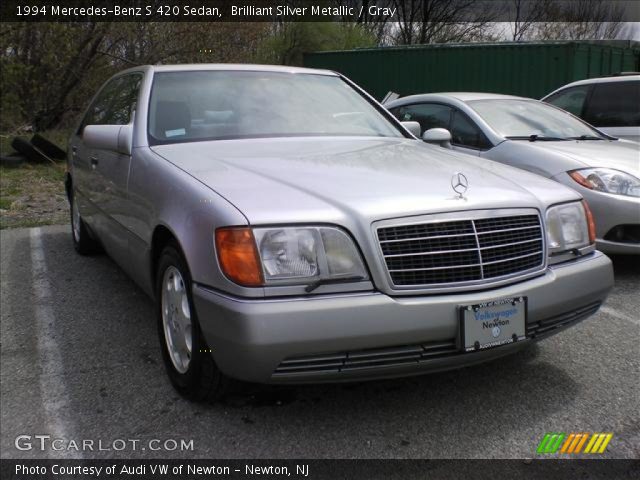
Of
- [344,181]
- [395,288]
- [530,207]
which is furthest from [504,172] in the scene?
[395,288]

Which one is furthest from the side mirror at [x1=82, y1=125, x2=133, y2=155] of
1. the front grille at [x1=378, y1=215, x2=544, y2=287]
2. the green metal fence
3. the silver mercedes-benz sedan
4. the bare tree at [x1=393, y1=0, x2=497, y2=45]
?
the bare tree at [x1=393, y1=0, x2=497, y2=45]

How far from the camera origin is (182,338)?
2.88 m

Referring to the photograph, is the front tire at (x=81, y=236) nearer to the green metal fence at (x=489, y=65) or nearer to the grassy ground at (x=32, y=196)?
the grassy ground at (x=32, y=196)

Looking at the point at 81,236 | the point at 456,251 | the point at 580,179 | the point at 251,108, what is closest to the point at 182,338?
the point at 456,251

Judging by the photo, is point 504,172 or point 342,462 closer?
point 342,462

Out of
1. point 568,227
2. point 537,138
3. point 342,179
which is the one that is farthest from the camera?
point 537,138

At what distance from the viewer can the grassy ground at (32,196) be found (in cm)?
759

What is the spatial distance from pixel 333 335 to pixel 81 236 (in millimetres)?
3740

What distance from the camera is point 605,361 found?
11.1 ft

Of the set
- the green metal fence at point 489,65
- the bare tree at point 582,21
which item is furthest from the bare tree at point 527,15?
the green metal fence at point 489,65

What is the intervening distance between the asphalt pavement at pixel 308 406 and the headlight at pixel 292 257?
26.8 inches

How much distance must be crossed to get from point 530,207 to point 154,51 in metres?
14.3

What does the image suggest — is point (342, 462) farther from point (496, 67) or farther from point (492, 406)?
point (496, 67)

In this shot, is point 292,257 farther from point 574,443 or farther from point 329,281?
point 574,443
